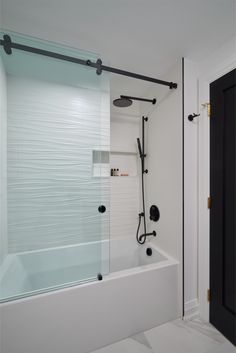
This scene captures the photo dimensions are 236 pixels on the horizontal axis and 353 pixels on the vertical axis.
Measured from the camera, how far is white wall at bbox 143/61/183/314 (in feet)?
5.29

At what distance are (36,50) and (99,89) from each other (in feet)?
1.98

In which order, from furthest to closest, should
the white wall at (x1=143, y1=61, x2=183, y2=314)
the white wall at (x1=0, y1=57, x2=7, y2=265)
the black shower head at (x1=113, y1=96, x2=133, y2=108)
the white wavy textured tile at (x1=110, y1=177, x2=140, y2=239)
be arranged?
the white wavy textured tile at (x1=110, y1=177, x2=140, y2=239) → the black shower head at (x1=113, y1=96, x2=133, y2=108) → the white wall at (x1=143, y1=61, x2=183, y2=314) → the white wall at (x1=0, y1=57, x2=7, y2=265)

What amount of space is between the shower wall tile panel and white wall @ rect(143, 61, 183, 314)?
26.3 inches

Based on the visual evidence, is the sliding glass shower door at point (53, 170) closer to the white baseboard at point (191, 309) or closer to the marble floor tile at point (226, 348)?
the white baseboard at point (191, 309)

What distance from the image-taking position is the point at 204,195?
1530mm

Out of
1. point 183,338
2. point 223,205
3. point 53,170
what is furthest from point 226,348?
point 53,170

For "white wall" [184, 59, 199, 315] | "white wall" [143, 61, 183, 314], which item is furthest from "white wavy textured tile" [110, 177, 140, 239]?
"white wall" [184, 59, 199, 315]

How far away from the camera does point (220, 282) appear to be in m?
1.38

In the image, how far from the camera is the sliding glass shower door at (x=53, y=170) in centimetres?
147

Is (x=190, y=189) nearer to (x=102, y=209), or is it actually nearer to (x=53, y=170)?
(x=102, y=209)

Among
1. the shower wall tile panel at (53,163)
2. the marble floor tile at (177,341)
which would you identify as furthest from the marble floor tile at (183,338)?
the shower wall tile panel at (53,163)

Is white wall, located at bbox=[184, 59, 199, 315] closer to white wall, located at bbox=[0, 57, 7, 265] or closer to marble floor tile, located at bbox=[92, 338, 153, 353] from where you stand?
marble floor tile, located at bbox=[92, 338, 153, 353]

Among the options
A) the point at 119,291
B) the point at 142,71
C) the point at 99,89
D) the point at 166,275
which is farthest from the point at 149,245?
the point at 142,71

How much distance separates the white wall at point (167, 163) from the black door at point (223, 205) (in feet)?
0.92
